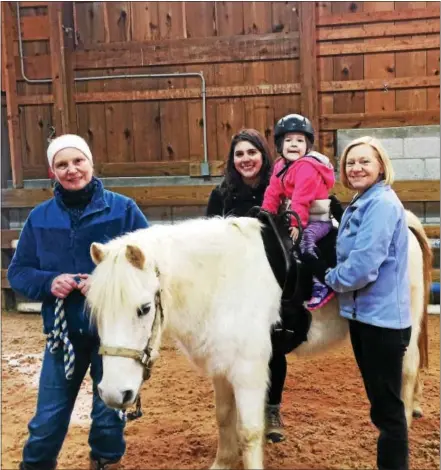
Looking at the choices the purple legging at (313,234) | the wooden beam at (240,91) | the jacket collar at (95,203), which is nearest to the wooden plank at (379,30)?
the wooden beam at (240,91)

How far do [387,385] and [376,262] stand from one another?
1.90ft

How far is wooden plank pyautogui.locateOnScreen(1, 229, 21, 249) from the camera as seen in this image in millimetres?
6156

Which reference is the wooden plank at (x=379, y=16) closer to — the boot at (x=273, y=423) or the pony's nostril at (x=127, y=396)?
the boot at (x=273, y=423)

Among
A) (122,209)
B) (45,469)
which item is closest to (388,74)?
(122,209)

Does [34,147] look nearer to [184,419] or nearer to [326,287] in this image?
[184,419]

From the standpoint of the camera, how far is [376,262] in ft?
6.73

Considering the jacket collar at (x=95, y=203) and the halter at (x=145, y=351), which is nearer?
the halter at (x=145, y=351)

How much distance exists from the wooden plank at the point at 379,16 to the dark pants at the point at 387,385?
4.86 metres

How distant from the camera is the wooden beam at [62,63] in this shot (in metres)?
6.26

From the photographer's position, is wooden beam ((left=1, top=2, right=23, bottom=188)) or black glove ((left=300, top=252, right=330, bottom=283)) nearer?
black glove ((left=300, top=252, right=330, bottom=283))

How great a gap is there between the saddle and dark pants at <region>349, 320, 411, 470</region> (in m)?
0.32

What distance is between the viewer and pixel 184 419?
329 centimetres

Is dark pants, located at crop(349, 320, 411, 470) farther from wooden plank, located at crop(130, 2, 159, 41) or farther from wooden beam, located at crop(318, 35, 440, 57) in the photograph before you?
wooden plank, located at crop(130, 2, 159, 41)

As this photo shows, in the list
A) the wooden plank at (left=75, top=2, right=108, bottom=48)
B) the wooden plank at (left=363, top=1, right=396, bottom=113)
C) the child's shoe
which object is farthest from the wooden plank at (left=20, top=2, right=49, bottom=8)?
the child's shoe
